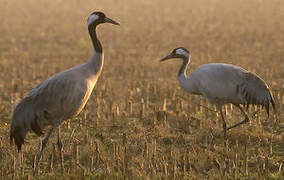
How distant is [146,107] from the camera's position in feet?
31.1

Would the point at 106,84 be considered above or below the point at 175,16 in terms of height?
below

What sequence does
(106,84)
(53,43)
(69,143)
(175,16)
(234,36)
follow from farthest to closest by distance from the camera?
(175,16) → (234,36) → (53,43) → (106,84) → (69,143)

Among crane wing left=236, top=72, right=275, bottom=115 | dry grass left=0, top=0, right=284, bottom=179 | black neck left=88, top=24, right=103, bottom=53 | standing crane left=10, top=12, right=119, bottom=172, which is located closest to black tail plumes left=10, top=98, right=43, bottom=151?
standing crane left=10, top=12, right=119, bottom=172

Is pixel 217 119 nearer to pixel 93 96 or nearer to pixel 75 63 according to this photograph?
pixel 93 96

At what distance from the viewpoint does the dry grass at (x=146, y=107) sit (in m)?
6.18

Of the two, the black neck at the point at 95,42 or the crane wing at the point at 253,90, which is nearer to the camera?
the black neck at the point at 95,42

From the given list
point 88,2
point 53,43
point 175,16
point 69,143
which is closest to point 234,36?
point 53,43

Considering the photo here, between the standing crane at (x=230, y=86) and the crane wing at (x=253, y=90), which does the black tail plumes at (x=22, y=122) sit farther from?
the crane wing at (x=253, y=90)

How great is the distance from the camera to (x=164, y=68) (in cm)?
1409

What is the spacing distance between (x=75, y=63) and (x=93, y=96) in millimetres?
4595

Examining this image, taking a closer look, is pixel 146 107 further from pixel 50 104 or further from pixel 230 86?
pixel 50 104

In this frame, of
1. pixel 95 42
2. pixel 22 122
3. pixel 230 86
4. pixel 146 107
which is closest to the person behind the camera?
pixel 22 122

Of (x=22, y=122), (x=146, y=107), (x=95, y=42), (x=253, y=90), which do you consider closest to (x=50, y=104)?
(x=22, y=122)

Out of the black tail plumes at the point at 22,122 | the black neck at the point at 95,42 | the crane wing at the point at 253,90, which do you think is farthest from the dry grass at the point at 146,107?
the black neck at the point at 95,42
